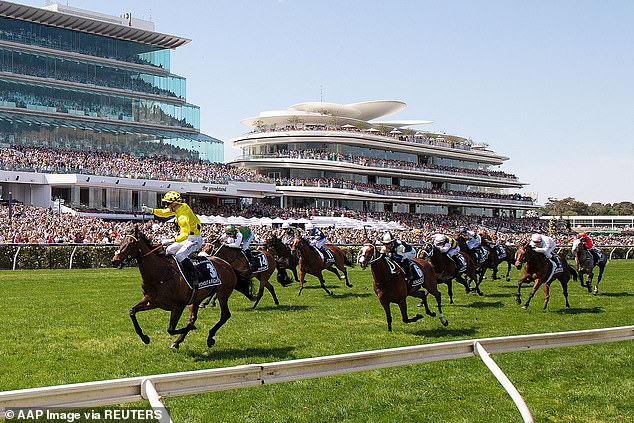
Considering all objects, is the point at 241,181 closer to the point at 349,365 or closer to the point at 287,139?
the point at 287,139

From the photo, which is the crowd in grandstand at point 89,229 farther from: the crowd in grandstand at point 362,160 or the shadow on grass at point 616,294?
the crowd in grandstand at point 362,160

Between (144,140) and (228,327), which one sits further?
(144,140)

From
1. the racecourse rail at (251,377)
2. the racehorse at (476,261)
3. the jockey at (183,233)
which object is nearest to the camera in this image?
the racecourse rail at (251,377)

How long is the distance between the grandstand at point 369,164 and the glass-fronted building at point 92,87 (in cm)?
784

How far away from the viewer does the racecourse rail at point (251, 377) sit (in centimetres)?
420

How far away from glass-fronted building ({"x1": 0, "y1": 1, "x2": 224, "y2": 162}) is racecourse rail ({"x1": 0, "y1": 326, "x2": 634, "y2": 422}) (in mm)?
47662

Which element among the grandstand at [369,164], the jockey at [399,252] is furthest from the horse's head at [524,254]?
the grandstand at [369,164]

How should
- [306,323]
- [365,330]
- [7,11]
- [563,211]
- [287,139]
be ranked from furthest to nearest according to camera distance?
[563,211] < [287,139] < [7,11] < [306,323] < [365,330]

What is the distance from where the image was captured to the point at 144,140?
185 ft

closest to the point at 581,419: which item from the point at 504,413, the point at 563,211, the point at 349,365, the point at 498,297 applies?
the point at 504,413

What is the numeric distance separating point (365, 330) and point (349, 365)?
6.18m

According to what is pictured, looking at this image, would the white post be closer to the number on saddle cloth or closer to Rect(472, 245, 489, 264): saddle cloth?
the number on saddle cloth

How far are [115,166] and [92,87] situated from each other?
443 inches

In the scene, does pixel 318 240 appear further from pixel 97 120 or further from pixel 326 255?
pixel 97 120
